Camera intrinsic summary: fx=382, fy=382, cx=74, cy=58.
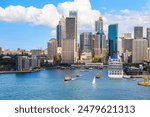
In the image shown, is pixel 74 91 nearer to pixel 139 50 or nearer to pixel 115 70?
pixel 115 70

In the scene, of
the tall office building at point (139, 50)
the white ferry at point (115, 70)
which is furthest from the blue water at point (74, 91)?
the tall office building at point (139, 50)

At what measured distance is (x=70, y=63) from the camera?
2025cm

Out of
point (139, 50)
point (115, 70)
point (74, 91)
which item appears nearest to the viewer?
point (74, 91)

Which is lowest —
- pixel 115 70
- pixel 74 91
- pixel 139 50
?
pixel 74 91

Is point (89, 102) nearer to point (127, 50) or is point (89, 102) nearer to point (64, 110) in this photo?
point (64, 110)

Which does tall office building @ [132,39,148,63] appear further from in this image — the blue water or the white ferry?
the blue water

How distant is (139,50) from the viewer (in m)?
19.5

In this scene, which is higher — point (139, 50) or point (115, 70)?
point (139, 50)

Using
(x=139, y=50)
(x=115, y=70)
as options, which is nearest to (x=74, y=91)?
(x=115, y=70)

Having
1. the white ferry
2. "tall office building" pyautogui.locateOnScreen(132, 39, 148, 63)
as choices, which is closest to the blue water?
the white ferry

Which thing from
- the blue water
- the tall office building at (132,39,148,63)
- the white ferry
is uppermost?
the tall office building at (132,39,148,63)

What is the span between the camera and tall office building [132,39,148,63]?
62.5ft

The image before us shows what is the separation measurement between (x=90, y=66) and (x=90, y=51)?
2.10m

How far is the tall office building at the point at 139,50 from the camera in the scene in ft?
62.5
